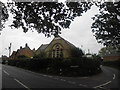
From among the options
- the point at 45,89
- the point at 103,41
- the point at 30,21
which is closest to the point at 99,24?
the point at 103,41

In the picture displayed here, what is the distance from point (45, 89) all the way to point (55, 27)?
428 centimetres

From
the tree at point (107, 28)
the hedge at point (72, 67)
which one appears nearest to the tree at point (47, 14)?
the tree at point (107, 28)

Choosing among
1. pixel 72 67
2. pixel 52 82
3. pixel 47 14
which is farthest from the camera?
pixel 72 67

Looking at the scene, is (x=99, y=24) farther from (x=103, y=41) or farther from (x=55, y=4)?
(x=55, y=4)

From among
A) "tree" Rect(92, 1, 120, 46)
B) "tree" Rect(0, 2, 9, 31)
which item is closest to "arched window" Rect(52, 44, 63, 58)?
"tree" Rect(92, 1, 120, 46)

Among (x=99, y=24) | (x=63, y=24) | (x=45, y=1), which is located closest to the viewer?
(x=45, y=1)

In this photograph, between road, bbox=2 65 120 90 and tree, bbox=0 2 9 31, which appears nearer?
tree, bbox=0 2 9 31

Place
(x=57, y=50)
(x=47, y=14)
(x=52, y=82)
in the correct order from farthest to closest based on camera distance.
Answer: (x=57, y=50) < (x=52, y=82) < (x=47, y=14)

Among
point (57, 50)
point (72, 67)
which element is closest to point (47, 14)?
point (72, 67)

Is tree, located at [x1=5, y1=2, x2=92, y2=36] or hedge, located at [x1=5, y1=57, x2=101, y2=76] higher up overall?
tree, located at [x1=5, y1=2, x2=92, y2=36]

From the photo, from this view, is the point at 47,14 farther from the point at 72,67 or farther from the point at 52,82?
the point at 72,67

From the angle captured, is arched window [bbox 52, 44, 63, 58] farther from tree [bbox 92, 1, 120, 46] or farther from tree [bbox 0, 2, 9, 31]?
tree [bbox 0, 2, 9, 31]

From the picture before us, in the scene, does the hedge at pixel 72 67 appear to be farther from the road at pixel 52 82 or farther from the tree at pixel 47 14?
the tree at pixel 47 14

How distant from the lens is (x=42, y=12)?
10.3 m
